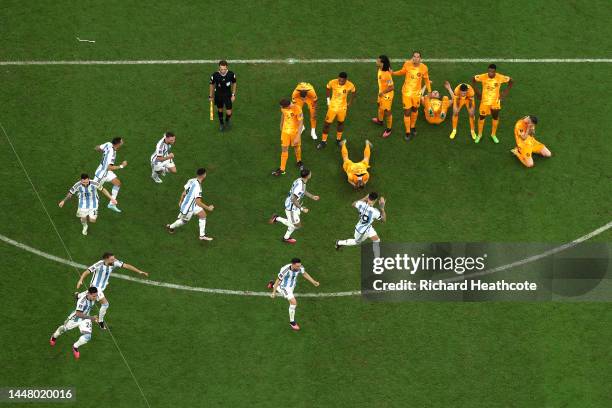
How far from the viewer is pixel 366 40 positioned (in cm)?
3788

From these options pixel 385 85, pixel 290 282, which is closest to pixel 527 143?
pixel 385 85

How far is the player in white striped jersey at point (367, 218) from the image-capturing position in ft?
109

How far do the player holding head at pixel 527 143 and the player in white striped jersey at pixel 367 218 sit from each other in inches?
155

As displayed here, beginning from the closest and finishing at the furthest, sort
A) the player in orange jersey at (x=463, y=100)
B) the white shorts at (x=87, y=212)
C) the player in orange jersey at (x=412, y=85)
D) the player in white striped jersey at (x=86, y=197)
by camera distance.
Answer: the player in white striped jersey at (x=86, y=197) → the white shorts at (x=87, y=212) → the player in orange jersey at (x=412, y=85) → the player in orange jersey at (x=463, y=100)

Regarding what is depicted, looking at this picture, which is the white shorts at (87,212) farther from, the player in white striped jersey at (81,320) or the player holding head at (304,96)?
the player holding head at (304,96)

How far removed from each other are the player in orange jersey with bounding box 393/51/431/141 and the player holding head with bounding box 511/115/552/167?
2472mm

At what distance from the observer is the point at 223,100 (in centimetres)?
3559

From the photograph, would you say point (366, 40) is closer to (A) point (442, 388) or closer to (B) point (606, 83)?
(B) point (606, 83)

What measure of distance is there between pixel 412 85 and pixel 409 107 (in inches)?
22.5

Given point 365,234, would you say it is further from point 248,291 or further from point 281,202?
point 248,291

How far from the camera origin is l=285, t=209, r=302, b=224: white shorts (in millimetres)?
33938

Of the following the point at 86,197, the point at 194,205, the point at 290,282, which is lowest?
the point at 290,282

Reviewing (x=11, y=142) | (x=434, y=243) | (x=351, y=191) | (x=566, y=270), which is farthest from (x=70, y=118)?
(x=566, y=270)

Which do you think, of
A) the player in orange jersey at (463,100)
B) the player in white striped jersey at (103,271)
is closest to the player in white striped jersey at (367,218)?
the player in orange jersey at (463,100)
